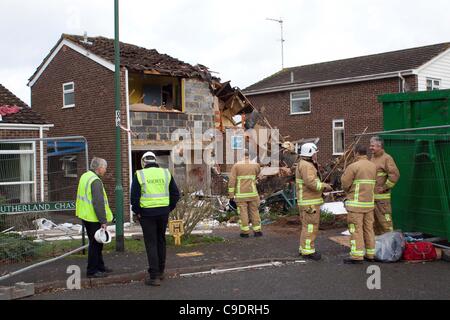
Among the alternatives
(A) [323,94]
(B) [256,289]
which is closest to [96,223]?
(B) [256,289]

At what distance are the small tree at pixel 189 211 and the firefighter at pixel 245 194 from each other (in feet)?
3.18

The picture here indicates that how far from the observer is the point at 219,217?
1518cm

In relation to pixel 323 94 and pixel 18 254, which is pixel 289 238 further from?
pixel 323 94

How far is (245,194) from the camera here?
1200cm

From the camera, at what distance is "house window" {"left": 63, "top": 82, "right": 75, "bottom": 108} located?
61.3 feet

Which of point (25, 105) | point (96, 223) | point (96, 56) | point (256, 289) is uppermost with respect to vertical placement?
point (96, 56)

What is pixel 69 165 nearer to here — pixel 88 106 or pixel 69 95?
pixel 88 106

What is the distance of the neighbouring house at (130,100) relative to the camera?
1692 centimetres

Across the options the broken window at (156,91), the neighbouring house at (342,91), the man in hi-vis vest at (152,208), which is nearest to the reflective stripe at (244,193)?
the man in hi-vis vest at (152,208)

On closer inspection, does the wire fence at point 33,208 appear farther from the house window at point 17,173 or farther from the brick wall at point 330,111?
the brick wall at point 330,111

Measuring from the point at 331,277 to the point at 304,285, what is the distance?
2.06ft

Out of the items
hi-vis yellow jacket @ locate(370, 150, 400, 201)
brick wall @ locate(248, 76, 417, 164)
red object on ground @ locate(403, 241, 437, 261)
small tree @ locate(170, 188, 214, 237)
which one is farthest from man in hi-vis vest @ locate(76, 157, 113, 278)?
brick wall @ locate(248, 76, 417, 164)

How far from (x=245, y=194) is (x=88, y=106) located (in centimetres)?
804

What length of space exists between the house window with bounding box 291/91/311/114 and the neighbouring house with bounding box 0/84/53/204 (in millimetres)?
14863
